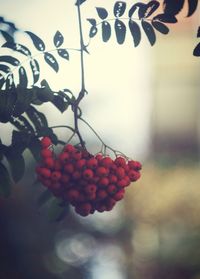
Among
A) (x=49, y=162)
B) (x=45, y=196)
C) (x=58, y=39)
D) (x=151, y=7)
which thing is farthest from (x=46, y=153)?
(x=151, y=7)


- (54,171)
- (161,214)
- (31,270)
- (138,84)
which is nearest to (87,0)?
(138,84)

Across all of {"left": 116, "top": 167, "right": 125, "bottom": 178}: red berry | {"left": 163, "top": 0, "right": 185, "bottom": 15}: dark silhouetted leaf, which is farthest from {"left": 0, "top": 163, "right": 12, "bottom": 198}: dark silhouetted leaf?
{"left": 163, "top": 0, "right": 185, "bottom": 15}: dark silhouetted leaf

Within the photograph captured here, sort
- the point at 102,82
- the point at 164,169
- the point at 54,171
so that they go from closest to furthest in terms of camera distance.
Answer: the point at 54,171
the point at 102,82
the point at 164,169

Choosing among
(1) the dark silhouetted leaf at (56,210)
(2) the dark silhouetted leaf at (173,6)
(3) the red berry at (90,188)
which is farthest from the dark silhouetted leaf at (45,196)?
(2) the dark silhouetted leaf at (173,6)

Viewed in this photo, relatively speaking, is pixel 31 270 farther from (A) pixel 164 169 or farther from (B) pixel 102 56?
(B) pixel 102 56

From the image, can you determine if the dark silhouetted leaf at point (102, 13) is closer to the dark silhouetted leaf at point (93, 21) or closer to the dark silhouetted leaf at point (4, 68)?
the dark silhouetted leaf at point (93, 21)

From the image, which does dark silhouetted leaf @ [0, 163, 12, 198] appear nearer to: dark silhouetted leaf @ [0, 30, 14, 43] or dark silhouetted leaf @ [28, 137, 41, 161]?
dark silhouetted leaf @ [28, 137, 41, 161]
